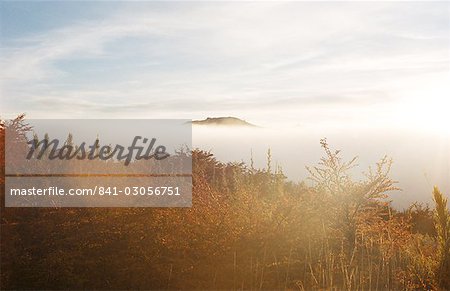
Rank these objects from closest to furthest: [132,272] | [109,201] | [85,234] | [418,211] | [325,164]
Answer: [132,272]
[85,234]
[109,201]
[325,164]
[418,211]

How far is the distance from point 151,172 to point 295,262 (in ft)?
12.4

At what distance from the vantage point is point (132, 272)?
9.27 m

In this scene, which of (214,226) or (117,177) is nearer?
(214,226)

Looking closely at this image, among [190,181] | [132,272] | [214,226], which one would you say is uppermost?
[190,181]

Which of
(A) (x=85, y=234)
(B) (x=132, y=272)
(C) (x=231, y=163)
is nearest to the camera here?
(B) (x=132, y=272)

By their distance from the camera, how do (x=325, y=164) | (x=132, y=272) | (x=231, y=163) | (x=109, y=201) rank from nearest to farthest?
(x=132, y=272) < (x=109, y=201) < (x=325, y=164) < (x=231, y=163)

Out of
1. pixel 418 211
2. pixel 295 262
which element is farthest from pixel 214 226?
pixel 418 211

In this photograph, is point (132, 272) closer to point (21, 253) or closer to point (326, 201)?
point (21, 253)

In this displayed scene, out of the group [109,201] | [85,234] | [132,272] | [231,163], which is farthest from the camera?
[231,163]

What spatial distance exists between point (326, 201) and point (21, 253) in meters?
5.99

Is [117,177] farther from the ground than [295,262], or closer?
farther from the ground

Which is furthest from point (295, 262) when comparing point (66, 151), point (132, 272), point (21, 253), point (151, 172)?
point (66, 151)

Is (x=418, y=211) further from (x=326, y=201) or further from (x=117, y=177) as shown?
(x=117, y=177)

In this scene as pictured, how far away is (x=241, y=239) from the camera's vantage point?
33.4ft
